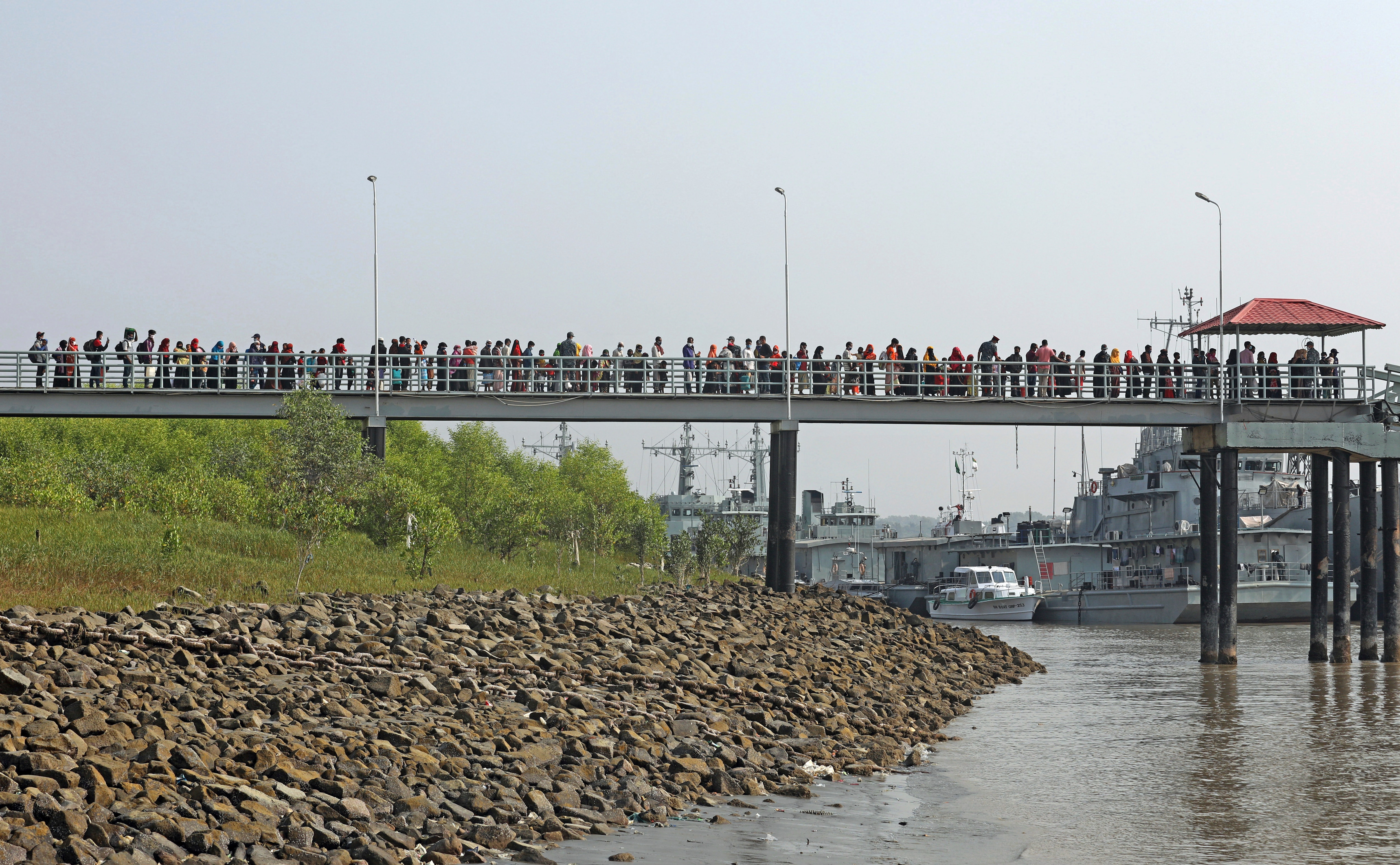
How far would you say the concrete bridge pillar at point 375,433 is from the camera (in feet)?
117

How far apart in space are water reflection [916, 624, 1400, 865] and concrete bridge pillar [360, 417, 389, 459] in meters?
17.4

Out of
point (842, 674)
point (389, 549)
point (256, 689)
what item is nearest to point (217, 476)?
point (389, 549)

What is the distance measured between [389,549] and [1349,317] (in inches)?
1061

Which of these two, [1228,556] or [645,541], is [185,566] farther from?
[645,541]

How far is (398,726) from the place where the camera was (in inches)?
573

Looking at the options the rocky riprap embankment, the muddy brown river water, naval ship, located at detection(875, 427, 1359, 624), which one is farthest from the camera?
naval ship, located at detection(875, 427, 1359, 624)

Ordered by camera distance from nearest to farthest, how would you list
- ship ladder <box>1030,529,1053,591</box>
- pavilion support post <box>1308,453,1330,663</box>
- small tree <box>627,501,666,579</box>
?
pavilion support post <box>1308,453,1330,663</box> < small tree <box>627,501,666,579</box> < ship ladder <box>1030,529,1053,591</box>

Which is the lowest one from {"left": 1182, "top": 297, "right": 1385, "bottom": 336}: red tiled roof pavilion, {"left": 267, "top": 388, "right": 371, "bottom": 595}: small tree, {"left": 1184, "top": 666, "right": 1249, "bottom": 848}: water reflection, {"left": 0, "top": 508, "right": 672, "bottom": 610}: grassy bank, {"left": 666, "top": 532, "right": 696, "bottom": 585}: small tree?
{"left": 1184, "top": 666, "right": 1249, "bottom": 848}: water reflection

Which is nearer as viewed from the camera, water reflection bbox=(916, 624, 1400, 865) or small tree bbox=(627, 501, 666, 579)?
water reflection bbox=(916, 624, 1400, 865)

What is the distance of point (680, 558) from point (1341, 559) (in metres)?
21.4

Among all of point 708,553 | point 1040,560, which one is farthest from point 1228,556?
point 1040,560

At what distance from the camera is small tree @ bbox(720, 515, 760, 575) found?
5462 centimetres

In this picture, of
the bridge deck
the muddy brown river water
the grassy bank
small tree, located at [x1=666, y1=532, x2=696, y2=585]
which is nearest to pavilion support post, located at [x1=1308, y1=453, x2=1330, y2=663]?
the bridge deck

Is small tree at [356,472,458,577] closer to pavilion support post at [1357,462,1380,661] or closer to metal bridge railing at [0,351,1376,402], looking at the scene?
metal bridge railing at [0,351,1376,402]
